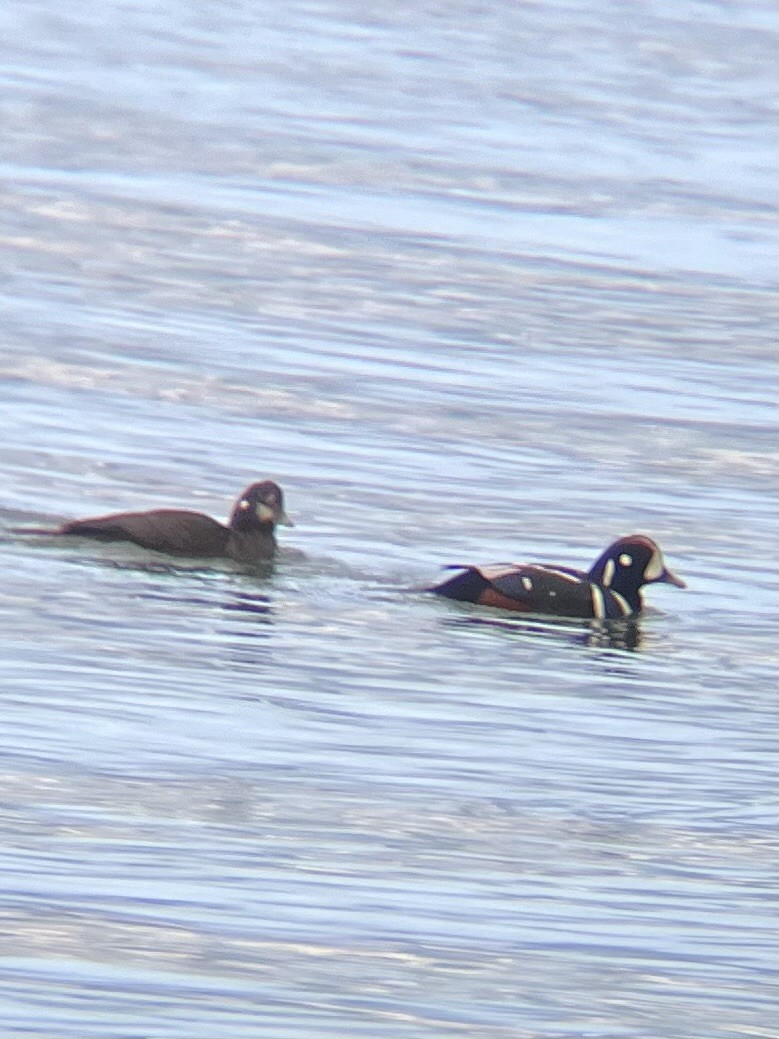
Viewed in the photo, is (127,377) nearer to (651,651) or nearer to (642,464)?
(642,464)

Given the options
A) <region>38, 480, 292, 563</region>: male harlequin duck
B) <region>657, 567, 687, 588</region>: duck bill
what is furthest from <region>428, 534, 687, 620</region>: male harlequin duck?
<region>38, 480, 292, 563</region>: male harlequin duck

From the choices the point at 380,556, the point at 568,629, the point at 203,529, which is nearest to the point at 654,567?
the point at 568,629

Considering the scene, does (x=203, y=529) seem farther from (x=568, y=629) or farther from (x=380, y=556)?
(x=568, y=629)

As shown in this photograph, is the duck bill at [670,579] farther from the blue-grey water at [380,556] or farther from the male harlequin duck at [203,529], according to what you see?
the male harlequin duck at [203,529]

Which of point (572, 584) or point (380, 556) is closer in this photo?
point (572, 584)

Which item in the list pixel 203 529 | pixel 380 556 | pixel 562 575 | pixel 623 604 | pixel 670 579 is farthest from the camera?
pixel 380 556

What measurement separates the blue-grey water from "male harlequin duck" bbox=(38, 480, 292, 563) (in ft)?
0.29

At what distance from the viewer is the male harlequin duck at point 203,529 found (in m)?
10.6

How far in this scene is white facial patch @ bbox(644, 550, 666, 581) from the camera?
10.7 m

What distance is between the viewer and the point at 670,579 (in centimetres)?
1088

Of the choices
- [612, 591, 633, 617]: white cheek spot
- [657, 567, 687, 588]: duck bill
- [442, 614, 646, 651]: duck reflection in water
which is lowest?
[442, 614, 646, 651]: duck reflection in water

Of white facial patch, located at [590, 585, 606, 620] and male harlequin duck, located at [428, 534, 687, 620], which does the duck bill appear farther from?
white facial patch, located at [590, 585, 606, 620]

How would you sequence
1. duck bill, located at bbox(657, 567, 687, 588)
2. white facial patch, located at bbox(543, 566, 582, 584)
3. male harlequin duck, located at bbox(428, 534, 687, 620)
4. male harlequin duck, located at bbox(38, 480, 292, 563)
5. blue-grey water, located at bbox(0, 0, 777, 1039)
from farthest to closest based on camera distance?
duck bill, located at bbox(657, 567, 687, 588) < male harlequin duck, located at bbox(38, 480, 292, 563) < white facial patch, located at bbox(543, 566, 582, 584) < male harlequin duck, located at bbox(428, 534, 687, 620) < blue-grey water, located at bbox(0, 0, 777, 1039)

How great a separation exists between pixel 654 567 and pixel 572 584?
39 cm
